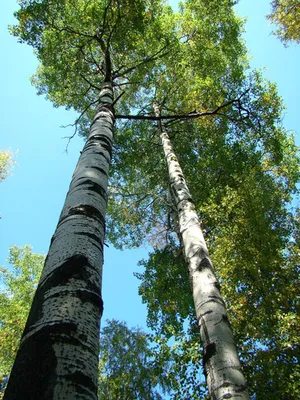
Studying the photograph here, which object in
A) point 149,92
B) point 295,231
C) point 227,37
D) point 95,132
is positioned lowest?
point 95,132

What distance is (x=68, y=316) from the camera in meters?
1.28

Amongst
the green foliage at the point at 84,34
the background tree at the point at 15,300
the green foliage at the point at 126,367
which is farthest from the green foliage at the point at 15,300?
the green foliage at the point at 84,34

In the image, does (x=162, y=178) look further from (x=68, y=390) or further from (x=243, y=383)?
(x=68, y=390)

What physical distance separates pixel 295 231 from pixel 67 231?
35.5ft

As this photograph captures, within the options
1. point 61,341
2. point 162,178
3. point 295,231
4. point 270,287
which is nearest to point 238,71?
point 162,178

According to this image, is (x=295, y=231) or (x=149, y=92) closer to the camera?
(x=295, y=231)

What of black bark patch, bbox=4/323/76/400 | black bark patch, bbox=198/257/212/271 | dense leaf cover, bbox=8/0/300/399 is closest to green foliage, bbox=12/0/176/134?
dense leaf cover, bbox=8/0/300/399

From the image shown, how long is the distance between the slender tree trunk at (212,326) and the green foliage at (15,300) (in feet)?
39.1

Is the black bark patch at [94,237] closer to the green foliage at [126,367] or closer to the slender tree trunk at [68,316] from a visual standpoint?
the slender tree trunk at [68,316]

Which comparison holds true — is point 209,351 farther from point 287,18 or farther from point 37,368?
point 287,18

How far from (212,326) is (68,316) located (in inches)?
92.6

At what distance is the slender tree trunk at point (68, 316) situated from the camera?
99 cm

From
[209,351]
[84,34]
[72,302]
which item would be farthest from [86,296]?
[84,34]

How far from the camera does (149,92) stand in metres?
13.3
